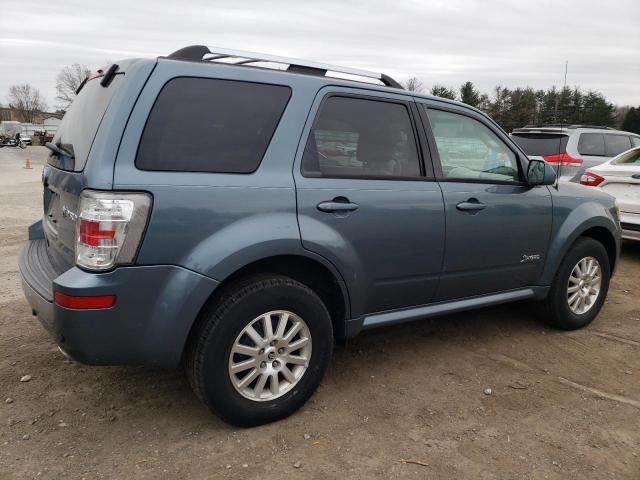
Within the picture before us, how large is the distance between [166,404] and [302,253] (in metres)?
1.22

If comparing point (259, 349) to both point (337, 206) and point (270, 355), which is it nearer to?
point (270, 355)

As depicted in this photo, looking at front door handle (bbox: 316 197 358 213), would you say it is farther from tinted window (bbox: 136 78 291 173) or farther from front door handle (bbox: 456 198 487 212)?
front door handle (bbox: 456 198 487 212)

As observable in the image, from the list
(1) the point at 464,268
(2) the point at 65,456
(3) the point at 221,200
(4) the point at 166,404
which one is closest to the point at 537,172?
(1) the point at 464,268

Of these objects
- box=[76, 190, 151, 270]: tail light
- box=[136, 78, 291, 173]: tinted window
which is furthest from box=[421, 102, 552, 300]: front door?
box=[76, 190, 151, 270]: tail light

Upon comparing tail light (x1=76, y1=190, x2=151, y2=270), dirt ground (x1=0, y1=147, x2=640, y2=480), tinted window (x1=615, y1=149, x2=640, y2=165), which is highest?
tinted window (x1=615, y1=149, x2=640, y2=165)

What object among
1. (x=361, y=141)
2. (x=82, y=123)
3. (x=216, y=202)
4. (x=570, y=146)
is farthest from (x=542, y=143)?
(x=82, y=123)

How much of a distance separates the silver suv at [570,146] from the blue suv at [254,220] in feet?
18.4

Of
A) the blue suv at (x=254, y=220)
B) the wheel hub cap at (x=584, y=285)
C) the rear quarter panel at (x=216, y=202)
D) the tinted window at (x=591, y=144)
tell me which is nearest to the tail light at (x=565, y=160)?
the tinted window at (x=591, y=144)

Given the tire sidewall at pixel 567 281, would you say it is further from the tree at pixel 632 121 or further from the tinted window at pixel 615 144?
the tree at pixel 632 121

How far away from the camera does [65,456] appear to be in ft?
8.55

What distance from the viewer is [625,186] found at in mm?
6844

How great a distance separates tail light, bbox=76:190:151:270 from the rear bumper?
0.21 feet

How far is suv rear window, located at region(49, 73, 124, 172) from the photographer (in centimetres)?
259

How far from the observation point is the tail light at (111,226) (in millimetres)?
2367
